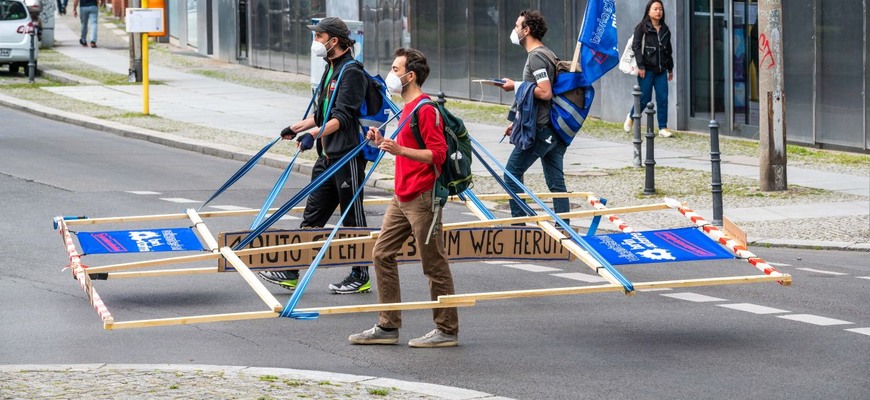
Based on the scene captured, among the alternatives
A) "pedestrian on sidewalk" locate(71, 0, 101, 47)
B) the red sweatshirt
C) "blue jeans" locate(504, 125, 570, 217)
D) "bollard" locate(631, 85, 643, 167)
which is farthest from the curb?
"pedestrian on sidewalk" locate(71, 0, 101, 47)

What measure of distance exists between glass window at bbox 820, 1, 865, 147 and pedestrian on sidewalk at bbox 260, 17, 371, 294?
1056 cm

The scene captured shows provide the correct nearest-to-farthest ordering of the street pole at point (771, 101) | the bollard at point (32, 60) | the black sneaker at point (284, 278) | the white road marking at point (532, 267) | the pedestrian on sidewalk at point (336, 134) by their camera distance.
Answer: the pedestrian on sidewalk at point (336, 134) < the black sneaker at point (284, 278) < the white road marking at point (532, 267) < the street pole at point (771, 101) < the bollard at point (32, 60)

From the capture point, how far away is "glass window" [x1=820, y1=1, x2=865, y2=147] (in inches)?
744

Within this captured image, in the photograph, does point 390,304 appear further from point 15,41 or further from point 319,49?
point 15,41

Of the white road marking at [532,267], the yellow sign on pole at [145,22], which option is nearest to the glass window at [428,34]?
the yellow sign on pole at [145,22]

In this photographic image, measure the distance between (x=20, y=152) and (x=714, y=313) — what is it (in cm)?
1213

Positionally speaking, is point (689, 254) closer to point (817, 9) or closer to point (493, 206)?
point (493, 206)

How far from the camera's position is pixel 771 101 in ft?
50.7

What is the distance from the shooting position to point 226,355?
8219 mm

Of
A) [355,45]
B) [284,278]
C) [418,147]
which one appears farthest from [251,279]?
[355,45]

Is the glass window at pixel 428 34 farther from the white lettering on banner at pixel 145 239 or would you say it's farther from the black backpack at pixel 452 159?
the black backpack at pixel 452 159

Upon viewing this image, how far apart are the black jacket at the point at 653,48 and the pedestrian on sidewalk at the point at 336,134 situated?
10.9 metres

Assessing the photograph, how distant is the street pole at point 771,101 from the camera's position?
15352 millimetres

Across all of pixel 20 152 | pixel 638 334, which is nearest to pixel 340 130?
pixel 638 334
